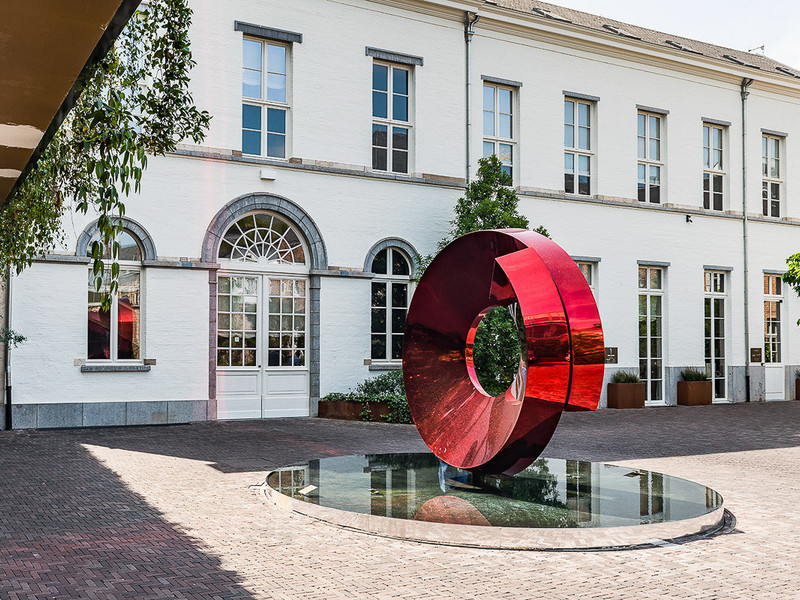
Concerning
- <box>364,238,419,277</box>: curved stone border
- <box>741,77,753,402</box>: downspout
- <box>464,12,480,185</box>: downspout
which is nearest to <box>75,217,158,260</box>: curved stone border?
<box>364,238,419,277</box>: curved stone border

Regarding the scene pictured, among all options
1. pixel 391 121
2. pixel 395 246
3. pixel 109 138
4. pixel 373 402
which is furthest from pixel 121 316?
pixel 109 138

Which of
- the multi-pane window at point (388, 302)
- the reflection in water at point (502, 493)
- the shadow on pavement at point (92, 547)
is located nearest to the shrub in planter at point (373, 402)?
the multi-pane window at point (388, 302)

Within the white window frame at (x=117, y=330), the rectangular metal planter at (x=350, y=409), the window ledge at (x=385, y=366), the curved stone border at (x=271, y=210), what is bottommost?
the rectangular metal planter at (x=350, y=409)

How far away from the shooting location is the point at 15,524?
6.54 m

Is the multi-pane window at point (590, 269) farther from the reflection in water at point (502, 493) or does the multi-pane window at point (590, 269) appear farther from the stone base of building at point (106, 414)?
the reflection in water at point (502, 493)

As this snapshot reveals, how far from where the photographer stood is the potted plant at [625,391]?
18.7 meters

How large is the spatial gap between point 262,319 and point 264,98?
4.07 metres

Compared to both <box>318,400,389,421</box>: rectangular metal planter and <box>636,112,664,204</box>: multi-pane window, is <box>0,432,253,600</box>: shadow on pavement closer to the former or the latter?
<box>318,400,389,421</box>: rectangular metal planter

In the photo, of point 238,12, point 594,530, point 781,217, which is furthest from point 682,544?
point 781,217

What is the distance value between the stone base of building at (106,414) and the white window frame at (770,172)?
15701 millimetres

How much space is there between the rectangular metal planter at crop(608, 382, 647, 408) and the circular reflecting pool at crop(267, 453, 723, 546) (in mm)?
9569

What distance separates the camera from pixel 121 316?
14.2 metres

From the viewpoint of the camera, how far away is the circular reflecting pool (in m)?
6.46

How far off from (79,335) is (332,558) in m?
9.36
